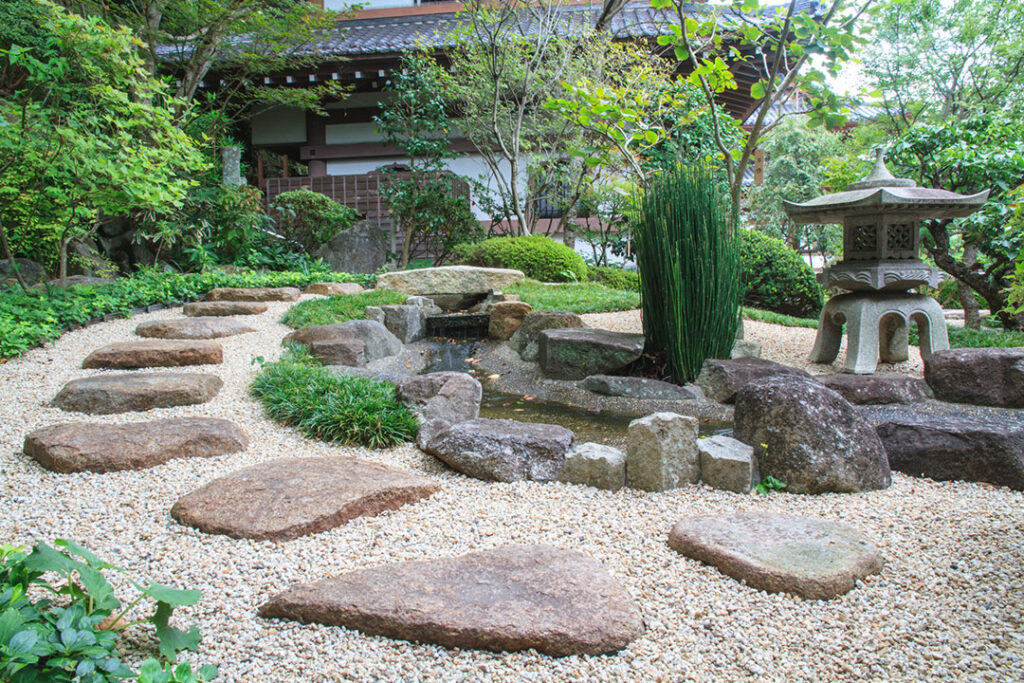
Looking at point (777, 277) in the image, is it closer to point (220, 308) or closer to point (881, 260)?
point (881, 260)

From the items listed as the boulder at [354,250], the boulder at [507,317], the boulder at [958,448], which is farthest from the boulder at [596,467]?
the boulder at [354,250]

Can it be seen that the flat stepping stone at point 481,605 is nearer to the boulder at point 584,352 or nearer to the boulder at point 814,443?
the boulder at point 814,443

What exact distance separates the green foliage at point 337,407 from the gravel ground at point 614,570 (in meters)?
0.24

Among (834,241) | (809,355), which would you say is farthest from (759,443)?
(834,241)

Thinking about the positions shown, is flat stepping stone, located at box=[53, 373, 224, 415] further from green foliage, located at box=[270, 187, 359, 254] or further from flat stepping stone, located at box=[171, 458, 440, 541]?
green foliage, located at box=[270, 187, 359, 254]

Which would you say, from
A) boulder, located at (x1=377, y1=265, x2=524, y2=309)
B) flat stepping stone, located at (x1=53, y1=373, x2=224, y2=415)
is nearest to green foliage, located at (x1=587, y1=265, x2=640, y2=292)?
boulder, located at (x1=377, y1=265, x2=524, y2=309)

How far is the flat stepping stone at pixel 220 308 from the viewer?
6.32m

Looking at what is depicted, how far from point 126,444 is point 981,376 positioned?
4.72 m

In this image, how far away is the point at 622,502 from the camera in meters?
2.48

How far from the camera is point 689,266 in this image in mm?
4613

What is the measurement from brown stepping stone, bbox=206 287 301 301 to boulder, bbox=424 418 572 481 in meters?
4.94

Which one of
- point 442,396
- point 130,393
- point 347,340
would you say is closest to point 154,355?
point 130,393

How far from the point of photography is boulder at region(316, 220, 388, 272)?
9.94m

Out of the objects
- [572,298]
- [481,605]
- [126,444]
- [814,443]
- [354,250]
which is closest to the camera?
[481,605]
